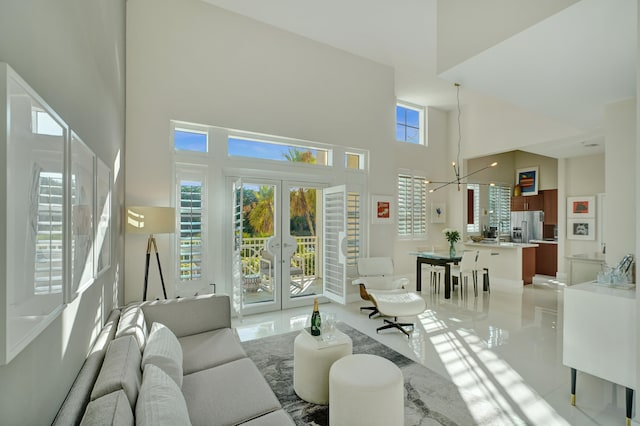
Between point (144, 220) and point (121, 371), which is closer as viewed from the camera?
point (121, 371)

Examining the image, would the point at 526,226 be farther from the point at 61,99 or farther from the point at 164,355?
the point at 61,99

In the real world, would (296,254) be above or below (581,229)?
below

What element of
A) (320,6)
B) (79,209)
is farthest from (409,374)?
(320,6)

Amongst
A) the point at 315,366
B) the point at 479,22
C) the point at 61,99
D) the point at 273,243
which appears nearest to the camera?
the point at 61,99

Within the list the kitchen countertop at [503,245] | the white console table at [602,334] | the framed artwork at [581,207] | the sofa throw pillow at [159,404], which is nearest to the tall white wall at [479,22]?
the white console table at [602,334]

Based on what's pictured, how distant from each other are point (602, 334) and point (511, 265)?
4.66 metres

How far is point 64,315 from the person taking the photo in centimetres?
141

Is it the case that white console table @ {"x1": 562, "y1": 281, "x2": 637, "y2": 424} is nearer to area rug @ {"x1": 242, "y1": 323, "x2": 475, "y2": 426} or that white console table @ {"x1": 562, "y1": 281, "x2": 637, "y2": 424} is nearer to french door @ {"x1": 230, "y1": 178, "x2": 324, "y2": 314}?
area rug @ {"x1": 242, "y1": 323, "x2": 475, "y2": 426}

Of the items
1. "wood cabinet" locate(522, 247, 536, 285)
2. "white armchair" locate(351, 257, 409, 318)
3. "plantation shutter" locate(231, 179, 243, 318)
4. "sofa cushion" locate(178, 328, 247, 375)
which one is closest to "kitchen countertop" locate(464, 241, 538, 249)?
"wood cabinet" locate(522, 247, 536, 285)

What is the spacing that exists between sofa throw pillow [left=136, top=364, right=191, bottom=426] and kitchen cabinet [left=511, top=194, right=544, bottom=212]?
9.53 meters

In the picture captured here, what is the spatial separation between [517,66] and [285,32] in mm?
3437

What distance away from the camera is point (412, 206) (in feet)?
24.7

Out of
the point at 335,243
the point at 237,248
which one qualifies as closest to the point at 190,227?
the point at 237,248

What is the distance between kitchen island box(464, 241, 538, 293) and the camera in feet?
20.9
